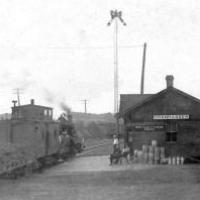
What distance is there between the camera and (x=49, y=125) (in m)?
28.5

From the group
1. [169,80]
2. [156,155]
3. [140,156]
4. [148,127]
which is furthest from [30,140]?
[169,80]

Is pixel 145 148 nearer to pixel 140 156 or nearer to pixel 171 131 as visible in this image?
pixel 140 156

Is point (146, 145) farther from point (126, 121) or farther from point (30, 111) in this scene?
point (30, 111)

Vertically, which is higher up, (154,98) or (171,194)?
(154,98)

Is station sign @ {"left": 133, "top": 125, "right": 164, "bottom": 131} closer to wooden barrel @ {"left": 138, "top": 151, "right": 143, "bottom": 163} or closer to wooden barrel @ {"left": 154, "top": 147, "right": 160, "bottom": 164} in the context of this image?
wooden barrel @ {"left": 154, "top": 147, "right": 160, "bottom": 164}

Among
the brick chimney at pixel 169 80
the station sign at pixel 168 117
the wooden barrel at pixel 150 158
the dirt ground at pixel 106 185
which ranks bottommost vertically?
the dirt ground at pixel 106 185

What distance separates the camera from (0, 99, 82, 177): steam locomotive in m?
21.1

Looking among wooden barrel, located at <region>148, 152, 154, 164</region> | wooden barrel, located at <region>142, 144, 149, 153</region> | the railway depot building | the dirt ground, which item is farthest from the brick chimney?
the dirt ground

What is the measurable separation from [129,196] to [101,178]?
612cm

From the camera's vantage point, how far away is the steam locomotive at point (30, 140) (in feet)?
69.2

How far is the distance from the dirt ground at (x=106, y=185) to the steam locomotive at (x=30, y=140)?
0.67m

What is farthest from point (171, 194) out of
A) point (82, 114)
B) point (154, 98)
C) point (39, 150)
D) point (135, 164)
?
point (82, 114)

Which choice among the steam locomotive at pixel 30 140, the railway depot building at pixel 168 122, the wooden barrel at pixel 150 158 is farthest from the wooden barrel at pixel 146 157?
the steam locomotive at pixel 30 140

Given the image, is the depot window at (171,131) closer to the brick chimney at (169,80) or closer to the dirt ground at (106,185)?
the brick chimney at (169,80)
